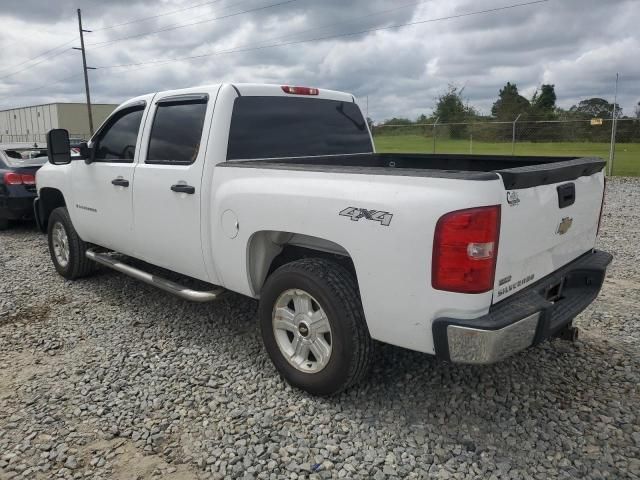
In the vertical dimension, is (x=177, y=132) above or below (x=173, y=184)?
above

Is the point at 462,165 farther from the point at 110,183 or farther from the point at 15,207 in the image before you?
the point at 15,207

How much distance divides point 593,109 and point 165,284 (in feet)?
109

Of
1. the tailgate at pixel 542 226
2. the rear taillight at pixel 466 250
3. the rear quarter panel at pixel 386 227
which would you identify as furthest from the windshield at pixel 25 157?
the tailgate at pixel 542 226

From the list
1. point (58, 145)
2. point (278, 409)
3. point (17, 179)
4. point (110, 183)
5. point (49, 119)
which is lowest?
point (278, 409)

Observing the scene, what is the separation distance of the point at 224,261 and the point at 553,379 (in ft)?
7.67

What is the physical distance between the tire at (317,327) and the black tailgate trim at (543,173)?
106cm

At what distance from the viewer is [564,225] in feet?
10.3

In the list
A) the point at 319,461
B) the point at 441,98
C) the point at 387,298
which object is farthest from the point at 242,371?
the point at 441,98

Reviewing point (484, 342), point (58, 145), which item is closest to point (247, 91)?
point (58, 145)

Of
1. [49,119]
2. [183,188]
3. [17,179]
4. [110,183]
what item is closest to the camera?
[183,188]

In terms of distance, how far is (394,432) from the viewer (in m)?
3.04

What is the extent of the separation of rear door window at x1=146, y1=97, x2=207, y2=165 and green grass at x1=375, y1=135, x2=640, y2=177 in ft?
55.8

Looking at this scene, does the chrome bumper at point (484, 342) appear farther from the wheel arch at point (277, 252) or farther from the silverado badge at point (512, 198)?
the wheel arch at point (277, 252)

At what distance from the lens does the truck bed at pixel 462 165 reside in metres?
2.64
